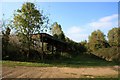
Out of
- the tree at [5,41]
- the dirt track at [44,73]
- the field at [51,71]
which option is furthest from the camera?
the tree at [5,41]

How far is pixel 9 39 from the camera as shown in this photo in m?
25.1

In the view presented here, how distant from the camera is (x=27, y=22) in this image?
2483 cm

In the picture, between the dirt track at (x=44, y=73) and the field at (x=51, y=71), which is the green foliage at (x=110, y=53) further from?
the dirt track at (x=44, y=73)

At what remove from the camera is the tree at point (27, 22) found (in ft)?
81.6

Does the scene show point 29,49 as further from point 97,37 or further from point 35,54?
point 97,37

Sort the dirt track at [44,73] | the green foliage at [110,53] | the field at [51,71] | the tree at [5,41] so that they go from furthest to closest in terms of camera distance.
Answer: the green foliage at [110,53] < the tree at [5,41] < the field at [51,71] < the dirt track at [44,73]

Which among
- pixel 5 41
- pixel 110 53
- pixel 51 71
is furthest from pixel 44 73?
pixel 110 53

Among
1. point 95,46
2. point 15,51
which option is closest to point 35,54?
point 15,51

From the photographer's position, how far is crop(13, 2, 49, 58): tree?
2486 centimetres

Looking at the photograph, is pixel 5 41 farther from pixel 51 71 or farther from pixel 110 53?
pixel 110 53

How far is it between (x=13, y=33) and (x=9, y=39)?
1.02 m

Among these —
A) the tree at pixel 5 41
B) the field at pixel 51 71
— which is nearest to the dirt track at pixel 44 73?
the field at pixel 51 71

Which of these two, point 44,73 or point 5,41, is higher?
point 5,41

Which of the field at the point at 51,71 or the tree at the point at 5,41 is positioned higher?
the tree at the point at 5,41
